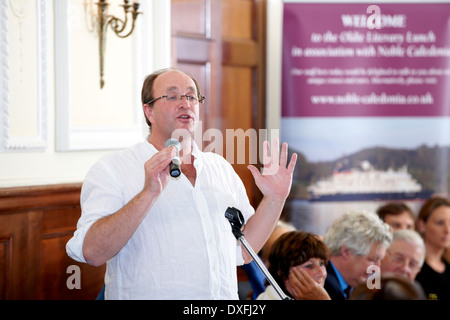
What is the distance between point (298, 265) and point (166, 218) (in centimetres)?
79

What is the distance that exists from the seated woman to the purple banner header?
5.49 ft

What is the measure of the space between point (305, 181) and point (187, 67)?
109 centimetres

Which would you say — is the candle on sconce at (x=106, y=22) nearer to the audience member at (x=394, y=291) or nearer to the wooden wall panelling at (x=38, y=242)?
the wooden wall panelling at (x=38, y=242)

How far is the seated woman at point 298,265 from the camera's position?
232 cm

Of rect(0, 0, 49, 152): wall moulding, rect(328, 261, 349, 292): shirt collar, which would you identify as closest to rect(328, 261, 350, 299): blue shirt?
rect(328, 261, 349, 292): shirt collar

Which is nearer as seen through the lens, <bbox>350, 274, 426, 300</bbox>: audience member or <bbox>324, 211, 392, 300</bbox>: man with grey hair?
<bbox>350, 274, 426, 300</bbox>: audience member

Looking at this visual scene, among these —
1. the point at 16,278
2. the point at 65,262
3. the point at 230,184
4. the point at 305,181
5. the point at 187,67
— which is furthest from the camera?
the point at 305,181

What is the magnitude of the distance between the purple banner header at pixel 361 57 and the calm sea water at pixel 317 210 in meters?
A: 0.58

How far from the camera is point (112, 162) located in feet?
5.84

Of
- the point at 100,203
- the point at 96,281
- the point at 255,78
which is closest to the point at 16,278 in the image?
the point at 96,281

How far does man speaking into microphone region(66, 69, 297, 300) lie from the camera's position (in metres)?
1.70

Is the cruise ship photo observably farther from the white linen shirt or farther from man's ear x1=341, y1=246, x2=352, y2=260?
the white linen shirt
